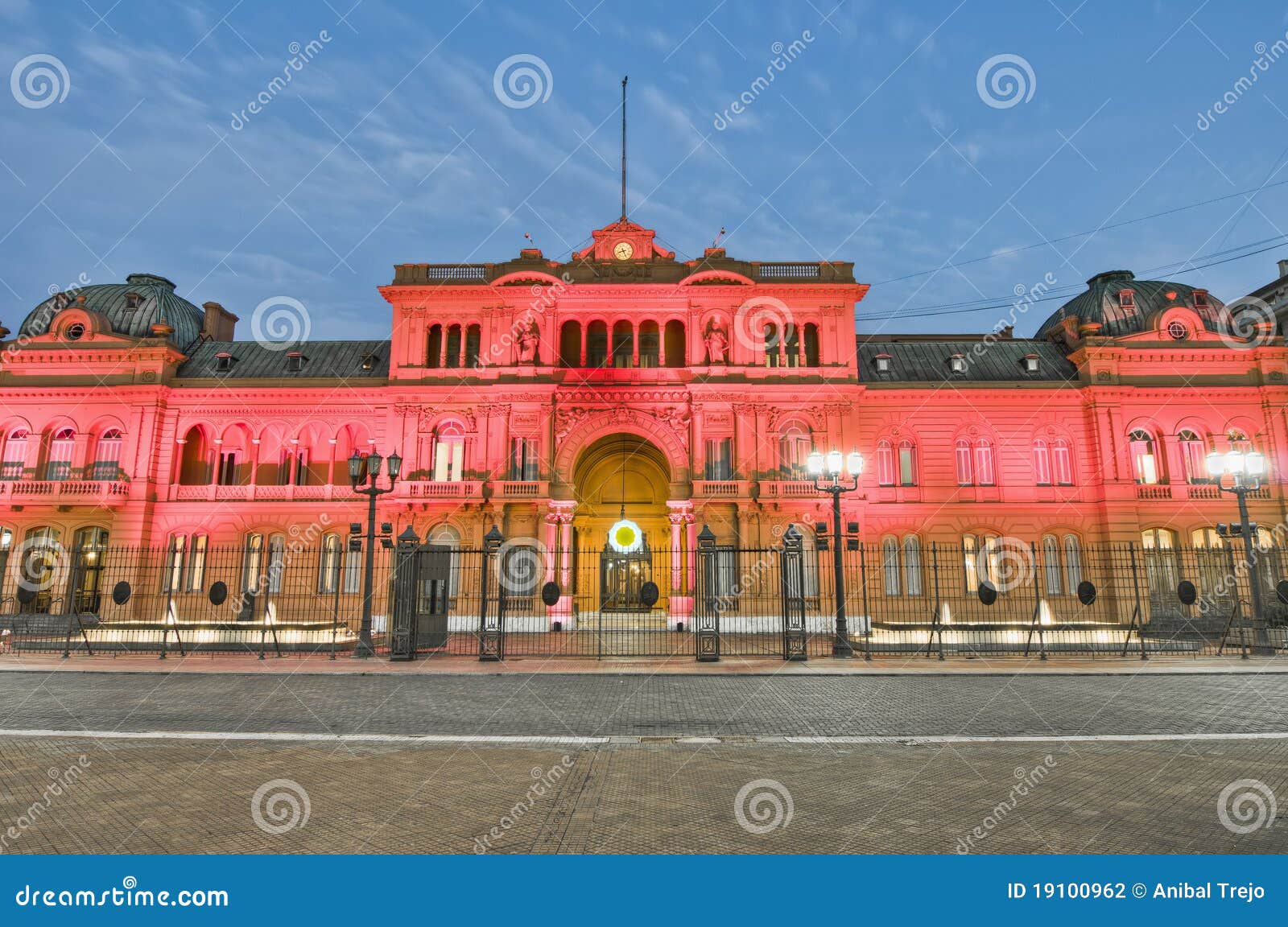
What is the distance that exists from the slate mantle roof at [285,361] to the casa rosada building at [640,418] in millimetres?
875

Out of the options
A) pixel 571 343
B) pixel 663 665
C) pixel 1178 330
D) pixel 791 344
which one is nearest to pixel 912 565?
pixel 791 344

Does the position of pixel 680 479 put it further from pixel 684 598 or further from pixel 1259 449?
pixel 1259 449

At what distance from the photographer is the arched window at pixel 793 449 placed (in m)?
32.4

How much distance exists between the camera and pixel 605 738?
8.98 meters

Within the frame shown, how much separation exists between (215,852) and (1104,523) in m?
36.9

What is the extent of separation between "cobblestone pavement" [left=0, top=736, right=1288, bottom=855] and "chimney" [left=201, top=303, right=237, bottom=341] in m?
37.8

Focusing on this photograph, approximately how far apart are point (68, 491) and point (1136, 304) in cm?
5414

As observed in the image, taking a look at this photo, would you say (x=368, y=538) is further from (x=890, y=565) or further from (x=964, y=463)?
(x=964, y=463)

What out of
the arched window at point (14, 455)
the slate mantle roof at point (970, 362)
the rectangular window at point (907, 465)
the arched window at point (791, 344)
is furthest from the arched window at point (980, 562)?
the arched window at point (14, 455)

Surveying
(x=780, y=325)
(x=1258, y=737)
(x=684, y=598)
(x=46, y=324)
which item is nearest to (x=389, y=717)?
(x=1258, y=737)

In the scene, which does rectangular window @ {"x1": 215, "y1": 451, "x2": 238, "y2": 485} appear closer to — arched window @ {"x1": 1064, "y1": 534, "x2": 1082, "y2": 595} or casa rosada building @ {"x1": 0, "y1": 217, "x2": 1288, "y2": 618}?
casa rosada building @ {"x1": 0, "y1": 217, "x2": 1288, "y2": 618}

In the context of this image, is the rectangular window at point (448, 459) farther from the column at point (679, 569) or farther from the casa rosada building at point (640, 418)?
the column at point (679, 569)

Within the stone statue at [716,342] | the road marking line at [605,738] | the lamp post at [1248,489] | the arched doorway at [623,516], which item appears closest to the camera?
the road marking line at [605,738]

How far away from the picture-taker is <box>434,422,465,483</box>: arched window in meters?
33.0
